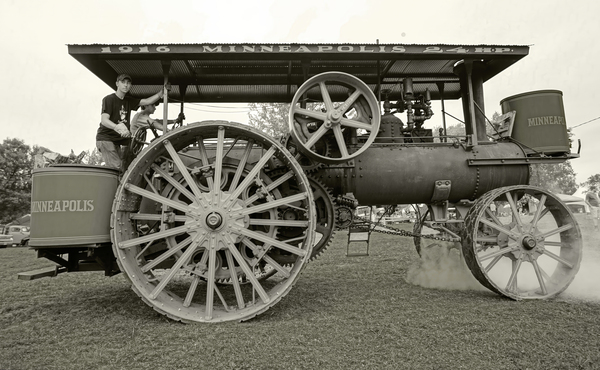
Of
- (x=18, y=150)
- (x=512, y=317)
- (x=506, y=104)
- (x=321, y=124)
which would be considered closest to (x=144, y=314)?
(x=321, y=124)

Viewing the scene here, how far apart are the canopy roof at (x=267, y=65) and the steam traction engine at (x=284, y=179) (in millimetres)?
26

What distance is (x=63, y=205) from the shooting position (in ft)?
14.8

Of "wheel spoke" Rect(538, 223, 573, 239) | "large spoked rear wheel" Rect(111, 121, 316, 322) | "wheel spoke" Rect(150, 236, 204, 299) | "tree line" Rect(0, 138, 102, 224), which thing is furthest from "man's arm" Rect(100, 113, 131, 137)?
"tree line" Rect(0, 138, 102, 224)

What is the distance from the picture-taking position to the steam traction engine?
4.57m

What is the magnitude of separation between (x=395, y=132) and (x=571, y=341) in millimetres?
3559

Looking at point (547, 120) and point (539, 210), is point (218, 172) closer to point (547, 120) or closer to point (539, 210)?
point (539, 210)

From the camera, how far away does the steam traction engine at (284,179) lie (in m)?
4.57

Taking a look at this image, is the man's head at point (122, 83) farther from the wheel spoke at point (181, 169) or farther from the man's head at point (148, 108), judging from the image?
the wheel spoke at point (181, 169)

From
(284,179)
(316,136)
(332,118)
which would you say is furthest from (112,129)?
(332,118)

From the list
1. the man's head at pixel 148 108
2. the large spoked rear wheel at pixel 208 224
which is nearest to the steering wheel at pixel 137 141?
the large spoked rear wheel at pixel 208 224

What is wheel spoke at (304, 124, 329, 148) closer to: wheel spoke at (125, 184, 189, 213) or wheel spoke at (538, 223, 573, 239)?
wheel spoke at (125, 184, 189, 213)

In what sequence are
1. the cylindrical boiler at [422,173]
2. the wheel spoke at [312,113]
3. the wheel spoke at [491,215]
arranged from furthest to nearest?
the cylindrical boiler at [422,173], the wheel spoke at [491,215], the wheel spoke at [312,113]

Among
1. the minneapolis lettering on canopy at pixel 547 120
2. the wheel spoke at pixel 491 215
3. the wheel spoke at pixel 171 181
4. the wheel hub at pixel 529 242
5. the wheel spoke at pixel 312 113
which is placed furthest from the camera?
the minneapolis lettering on canopy at pixel 547 120

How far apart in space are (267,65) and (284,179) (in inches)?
85.2
